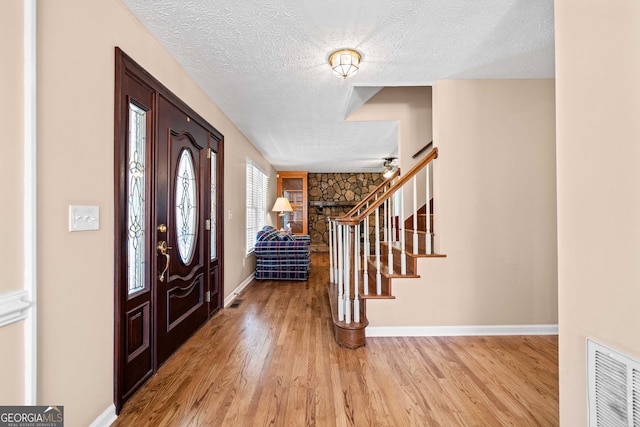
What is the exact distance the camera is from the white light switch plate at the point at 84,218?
1296 mm

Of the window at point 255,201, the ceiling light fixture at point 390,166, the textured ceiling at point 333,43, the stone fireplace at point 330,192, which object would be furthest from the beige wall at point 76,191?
the stone fireplace at point 330,192

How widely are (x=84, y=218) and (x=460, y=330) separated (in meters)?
2.92

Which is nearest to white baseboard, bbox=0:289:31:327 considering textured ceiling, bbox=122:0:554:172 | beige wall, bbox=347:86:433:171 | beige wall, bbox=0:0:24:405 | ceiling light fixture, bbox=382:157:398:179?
beige wall, bbox=0:0:24:405

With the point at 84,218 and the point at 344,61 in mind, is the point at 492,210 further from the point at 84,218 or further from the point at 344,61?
the point at 84,218

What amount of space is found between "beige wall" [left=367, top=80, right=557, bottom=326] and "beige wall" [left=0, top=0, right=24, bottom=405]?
2485 mm

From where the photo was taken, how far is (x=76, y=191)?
4.33 ft

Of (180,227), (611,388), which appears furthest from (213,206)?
(611,388)

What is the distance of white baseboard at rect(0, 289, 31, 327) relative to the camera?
97 centimetres

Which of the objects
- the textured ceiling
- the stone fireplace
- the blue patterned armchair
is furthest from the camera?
the stone fireplace

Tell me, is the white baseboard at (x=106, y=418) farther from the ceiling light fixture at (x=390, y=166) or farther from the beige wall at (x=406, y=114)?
the ceiling light fixture at (x=390, y=166)

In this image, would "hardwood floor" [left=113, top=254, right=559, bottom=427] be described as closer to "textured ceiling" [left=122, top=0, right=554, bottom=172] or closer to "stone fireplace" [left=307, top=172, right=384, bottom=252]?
"textured ceiling" [left=122, top=0, right=554, bottom=172]

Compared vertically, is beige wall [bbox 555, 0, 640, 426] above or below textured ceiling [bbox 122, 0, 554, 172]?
below

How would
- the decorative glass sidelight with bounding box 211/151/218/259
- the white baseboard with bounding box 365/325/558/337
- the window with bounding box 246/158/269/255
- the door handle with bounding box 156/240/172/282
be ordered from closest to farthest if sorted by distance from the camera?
the door handle with bounding box 156/240/172/282 < the white baseboard with bounding box 365/325/558/337 < the decorative glass sidelight with bounding box 211/151/218/259 < the window with bounding box 246/158/269/255

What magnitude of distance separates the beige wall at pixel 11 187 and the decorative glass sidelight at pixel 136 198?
0.65 m
